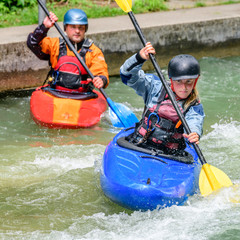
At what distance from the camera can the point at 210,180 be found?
407 cm

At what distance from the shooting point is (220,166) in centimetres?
496

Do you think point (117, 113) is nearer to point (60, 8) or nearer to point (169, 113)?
point (169, 113)

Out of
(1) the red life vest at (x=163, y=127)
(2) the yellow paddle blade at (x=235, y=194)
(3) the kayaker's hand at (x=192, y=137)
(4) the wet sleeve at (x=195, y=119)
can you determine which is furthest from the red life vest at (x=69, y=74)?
(2) the yellow paddle blade at (x=235, y=194)

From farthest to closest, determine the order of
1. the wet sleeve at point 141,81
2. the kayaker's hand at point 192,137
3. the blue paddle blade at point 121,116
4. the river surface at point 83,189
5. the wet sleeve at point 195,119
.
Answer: the blue paddle blade at point 121,116 → the wet sleeve at point 141,81 → the wet sleeve at point 195,119 → the kayaker's hand at point 192,137 → the river surface at point 83,189

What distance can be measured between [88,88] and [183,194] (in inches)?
95.4

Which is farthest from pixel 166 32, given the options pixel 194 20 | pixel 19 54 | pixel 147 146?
pixel 147 146

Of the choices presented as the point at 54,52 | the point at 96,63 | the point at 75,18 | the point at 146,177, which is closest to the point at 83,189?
the point at 146,177

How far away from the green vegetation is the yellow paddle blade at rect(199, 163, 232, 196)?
4904mm

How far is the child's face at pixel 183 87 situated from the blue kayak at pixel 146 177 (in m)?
0.47

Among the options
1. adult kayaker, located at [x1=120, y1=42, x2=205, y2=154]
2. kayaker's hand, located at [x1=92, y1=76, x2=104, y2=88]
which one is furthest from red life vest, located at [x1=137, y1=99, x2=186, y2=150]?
kayaker's hand, located at [x1=92, y1=76, x2=104, y2=88]

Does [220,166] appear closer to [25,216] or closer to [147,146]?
[147,146]

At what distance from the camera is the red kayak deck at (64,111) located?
5730 mm

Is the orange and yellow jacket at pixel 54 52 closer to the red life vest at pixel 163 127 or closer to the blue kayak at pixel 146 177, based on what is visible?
the red life vest at pixel 163 127

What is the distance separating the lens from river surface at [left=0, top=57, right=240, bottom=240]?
149 inches
